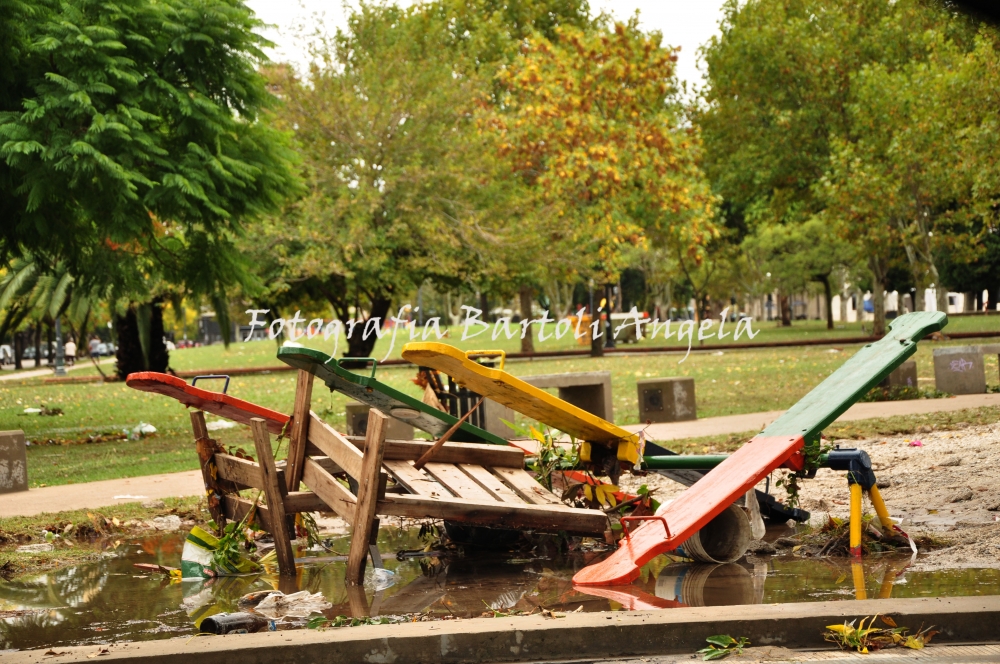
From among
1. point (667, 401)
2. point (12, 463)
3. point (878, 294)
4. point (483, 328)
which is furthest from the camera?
point (483, 328)

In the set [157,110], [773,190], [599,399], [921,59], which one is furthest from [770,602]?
[773,190]

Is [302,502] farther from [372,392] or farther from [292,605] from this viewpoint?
[292,605]

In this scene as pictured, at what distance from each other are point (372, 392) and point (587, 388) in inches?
330

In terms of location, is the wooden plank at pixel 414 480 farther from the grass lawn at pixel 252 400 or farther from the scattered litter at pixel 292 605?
the grass lawn at pixel 252 400

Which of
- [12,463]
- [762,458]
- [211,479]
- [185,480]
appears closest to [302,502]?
[211,479]

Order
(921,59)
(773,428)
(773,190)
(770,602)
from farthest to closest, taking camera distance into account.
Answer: (773,190)
(921,59)
(773,428)
(770,602)

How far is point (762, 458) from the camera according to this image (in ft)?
22.7

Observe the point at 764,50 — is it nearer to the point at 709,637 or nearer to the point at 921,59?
the point at 921,59

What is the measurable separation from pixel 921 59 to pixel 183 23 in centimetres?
3023

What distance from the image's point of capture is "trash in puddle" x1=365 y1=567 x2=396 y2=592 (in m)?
A: 7.02

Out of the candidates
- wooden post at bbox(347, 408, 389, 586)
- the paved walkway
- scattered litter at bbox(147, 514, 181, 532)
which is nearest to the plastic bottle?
wooden post at bbox(347, 408, 389, 586)

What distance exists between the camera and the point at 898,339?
7.83 meters

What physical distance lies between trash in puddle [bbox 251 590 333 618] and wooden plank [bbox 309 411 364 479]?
2.36ft

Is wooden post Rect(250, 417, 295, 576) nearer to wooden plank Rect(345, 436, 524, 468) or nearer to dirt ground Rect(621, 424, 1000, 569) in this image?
wooden plank Rect(345, 436, 524, 468)
